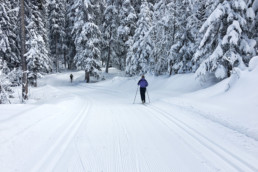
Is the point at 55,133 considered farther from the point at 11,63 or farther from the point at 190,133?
the point at 11,63

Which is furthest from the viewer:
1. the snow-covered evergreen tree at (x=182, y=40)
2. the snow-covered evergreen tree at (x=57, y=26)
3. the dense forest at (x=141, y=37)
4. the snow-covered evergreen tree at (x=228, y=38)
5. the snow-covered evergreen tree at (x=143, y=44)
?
the snow-covered evergreen tree at (x=57, y=26)

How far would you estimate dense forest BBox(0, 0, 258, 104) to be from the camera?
43.7ft

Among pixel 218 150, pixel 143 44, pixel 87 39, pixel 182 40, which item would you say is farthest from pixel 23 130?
pixel 87 39

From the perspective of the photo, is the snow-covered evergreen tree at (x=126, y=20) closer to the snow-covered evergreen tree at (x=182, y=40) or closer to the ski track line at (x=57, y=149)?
the snow-covered evergreen tree at (x=182, y=40)

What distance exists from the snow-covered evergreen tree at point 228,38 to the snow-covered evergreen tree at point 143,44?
13.3 meters

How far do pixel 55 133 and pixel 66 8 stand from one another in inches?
1932

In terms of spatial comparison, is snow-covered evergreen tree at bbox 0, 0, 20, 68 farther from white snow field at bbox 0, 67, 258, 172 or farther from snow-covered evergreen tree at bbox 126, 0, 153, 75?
white snow field at bbox 0, 67, 258, 172

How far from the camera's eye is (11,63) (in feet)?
86.1

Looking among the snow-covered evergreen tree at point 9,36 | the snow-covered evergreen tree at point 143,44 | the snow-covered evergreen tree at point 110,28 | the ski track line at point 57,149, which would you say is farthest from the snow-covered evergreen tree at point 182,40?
the snow-covered evergreen tree at point 9,36

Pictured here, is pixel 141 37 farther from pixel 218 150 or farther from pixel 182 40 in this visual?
pixel 218 150

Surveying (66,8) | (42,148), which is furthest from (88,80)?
(42,148)

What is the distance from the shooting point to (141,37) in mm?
28047

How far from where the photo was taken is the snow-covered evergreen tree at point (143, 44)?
90.6 ft

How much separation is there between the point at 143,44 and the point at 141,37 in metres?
1.20
